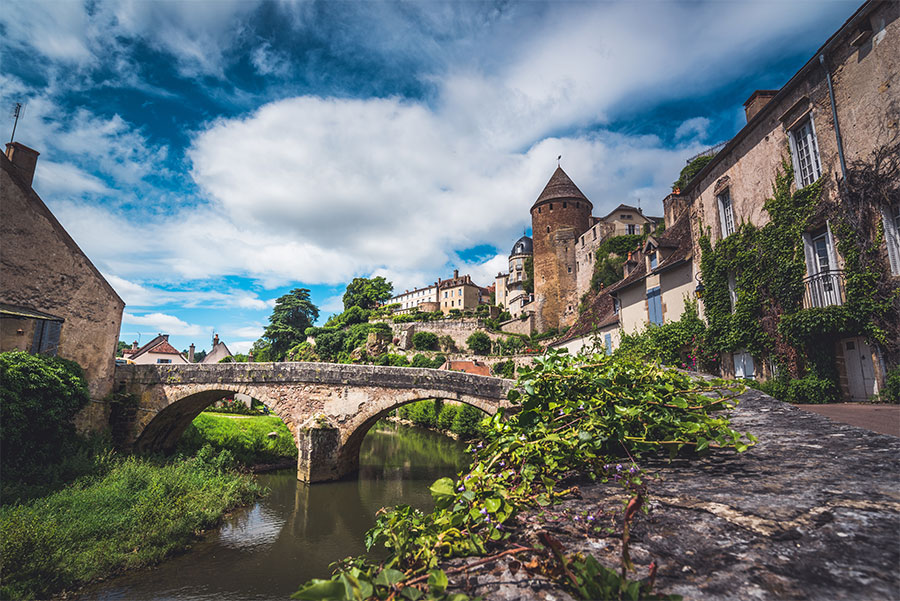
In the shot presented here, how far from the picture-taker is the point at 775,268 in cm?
939

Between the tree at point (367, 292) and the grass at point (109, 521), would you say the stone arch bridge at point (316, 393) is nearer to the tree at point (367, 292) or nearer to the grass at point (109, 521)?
the grass at point (109, 521)

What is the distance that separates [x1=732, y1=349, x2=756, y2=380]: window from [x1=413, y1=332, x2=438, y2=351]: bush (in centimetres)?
3438

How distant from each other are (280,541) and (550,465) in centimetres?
972

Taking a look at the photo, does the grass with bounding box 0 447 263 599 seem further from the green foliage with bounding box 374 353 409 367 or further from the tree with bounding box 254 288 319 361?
the tree with bounding box 254 288 319 361

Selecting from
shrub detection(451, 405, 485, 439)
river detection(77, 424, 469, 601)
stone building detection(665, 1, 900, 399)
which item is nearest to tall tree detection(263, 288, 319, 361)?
shrub detection(451, 405, 485, 439)

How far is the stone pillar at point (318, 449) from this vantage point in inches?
509

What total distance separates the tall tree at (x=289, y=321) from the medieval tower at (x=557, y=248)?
3297 centimetres

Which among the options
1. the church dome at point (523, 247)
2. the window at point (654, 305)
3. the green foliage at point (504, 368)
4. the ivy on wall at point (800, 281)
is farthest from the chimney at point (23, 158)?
the church dome at point (523, 247)

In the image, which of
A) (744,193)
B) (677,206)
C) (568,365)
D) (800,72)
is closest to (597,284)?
(677,206)

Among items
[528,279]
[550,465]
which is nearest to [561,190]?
[528,279]

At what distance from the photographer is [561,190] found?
125ft

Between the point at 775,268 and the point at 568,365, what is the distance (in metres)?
9.80

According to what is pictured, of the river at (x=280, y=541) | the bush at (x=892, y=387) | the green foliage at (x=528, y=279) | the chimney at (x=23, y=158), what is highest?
the green foliage at (x=528, y=279)

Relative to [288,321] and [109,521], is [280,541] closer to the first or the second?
[109,521]
